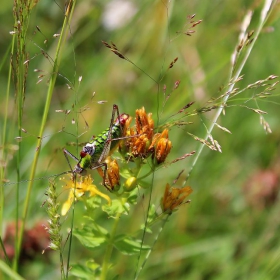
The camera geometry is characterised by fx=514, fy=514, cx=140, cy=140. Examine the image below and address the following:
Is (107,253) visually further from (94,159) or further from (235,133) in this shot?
(235,133)

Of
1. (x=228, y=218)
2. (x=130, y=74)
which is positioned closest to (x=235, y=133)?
(x=228, y=218)

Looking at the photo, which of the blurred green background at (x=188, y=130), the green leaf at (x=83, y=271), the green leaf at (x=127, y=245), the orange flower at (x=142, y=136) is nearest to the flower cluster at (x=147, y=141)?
the orange flower at (x=142, y=136)

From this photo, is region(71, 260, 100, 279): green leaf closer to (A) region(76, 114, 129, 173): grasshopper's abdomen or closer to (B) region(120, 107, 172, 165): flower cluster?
(A) region(76, 114, 129, 173): grasshopper's abdomen

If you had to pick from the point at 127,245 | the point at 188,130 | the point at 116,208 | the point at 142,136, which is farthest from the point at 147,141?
the point at 188,130

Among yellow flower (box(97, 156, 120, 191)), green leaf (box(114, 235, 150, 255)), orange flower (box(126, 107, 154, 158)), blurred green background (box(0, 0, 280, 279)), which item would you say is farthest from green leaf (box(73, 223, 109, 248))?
blurred green background (box(0, 0, 280, 279))

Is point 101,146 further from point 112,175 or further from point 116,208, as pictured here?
point 116,208

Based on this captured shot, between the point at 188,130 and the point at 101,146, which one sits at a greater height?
the point at 101,146

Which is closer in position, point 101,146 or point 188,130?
point 101,146
